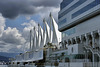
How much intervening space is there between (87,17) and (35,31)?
239ft

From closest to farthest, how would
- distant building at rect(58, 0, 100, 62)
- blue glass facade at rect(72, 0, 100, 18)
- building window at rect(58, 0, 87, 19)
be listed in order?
distant building at rect(58, 0, 100, 62)
blue glass facade at rect(72, 0, 100, 18)
building window at rect(58, 0, 87, 19)

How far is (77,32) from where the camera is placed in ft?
210

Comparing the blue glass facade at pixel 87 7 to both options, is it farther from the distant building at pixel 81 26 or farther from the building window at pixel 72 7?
the building window at pixel 72 7

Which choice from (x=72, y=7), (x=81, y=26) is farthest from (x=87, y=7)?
(x=72, y=7)

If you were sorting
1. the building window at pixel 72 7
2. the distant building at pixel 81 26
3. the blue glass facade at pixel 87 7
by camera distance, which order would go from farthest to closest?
the building window at pixel 72 7
the blue glass facade at pixel 87 7
the distant building at pixel 81 26

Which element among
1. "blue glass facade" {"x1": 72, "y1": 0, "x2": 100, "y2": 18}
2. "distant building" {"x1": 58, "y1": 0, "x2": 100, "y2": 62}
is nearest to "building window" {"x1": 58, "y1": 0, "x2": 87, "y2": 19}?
"distant building" {"x1": 58, "y1": 0, "x2": 100, "y2": 62}

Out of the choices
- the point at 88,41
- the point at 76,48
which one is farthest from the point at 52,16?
the point at 76,48

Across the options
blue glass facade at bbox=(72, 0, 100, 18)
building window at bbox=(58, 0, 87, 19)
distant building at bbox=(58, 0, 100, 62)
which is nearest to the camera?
distant building at bbox=(58, 0, 100, 62)

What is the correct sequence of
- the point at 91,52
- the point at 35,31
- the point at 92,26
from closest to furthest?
the point at 91,52, the point at 92,26, the point at 35,31

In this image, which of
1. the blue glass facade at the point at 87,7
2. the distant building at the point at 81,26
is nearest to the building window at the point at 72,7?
the distant building at the point at 81,26

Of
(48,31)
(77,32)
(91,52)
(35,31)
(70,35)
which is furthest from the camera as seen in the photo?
(35,31)

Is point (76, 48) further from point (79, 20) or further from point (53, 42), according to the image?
point (53, 42)

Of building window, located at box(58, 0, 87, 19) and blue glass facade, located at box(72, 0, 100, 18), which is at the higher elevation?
building window, located at box(58, 0, 87, 19)

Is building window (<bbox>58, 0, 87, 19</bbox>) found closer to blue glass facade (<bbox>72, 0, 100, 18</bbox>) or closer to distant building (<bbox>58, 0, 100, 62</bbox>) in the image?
distant building (<bbox>58, 0, 100, 62</bbox>)
